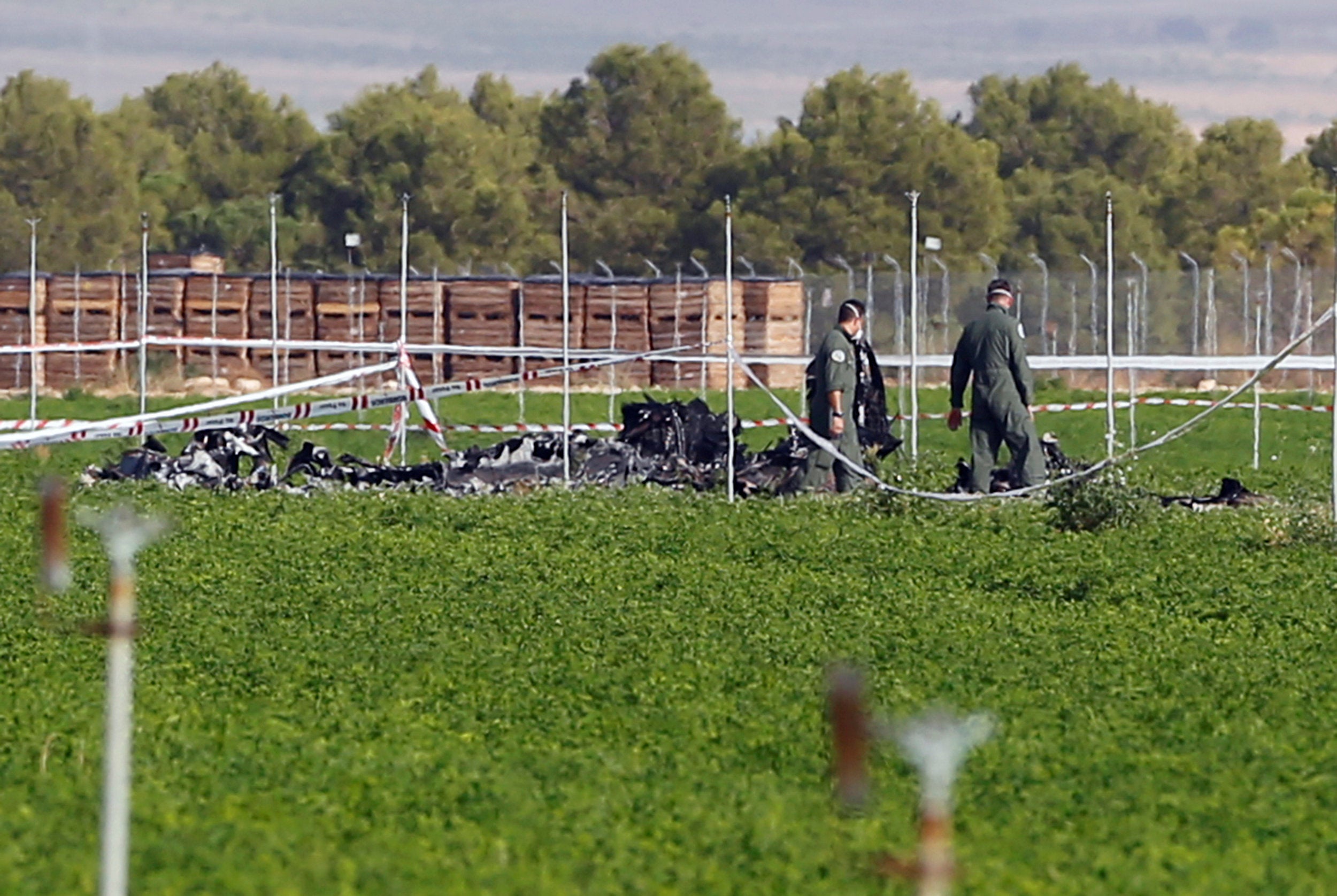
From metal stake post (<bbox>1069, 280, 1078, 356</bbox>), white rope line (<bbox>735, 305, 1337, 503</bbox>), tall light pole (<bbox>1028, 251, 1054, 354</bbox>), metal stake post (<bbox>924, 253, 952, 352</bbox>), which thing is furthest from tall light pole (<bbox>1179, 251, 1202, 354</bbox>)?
white rope line (<bbox>735, 305, 1337, 503</bbox>)

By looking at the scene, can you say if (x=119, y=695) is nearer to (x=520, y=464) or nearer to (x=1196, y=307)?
(x=520, y=464)

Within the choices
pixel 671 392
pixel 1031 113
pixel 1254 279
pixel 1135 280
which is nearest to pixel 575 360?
pixel 671 392

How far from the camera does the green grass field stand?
26.0 feet

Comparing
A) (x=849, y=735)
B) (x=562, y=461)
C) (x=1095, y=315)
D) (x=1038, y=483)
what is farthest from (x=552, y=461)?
(x=849, y=735)

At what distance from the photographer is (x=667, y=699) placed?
36.1 ft

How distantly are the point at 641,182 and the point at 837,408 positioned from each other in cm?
6224

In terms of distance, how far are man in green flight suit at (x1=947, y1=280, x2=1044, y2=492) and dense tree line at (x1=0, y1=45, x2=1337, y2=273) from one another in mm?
42907

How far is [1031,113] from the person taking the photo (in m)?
96.9

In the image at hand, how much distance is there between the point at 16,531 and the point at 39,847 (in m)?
11.6

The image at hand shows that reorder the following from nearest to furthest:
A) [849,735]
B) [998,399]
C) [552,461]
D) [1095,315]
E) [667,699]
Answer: [849,735] → [667,699] → [998,399] → [552,461] → [1095,315]

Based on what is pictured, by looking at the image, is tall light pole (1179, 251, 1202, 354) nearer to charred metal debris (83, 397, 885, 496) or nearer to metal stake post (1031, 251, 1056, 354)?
metal stake post (1031, 251, 1056, 354)

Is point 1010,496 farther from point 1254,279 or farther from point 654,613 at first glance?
point 1254,279

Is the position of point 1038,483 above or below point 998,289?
below

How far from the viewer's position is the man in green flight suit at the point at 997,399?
22.2 m
